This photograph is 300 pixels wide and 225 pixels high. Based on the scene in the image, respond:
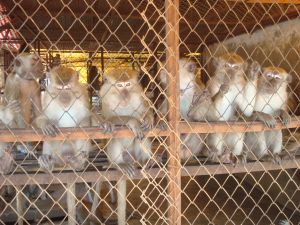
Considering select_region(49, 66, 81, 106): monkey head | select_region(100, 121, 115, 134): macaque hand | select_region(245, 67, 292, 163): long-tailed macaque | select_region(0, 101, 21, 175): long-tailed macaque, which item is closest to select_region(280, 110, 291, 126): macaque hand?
select_region(245, 67, 292, 163): long-tailed macaque

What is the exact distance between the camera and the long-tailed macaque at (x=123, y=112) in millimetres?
4277

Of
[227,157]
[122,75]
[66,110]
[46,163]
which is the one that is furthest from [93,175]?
[227,157]

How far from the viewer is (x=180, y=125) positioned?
3.68 m

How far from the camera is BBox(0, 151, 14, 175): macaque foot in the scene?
12.8ft

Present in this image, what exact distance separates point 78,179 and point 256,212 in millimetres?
3826

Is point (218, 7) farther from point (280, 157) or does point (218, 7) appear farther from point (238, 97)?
point (280, 157)

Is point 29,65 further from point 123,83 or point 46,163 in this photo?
point 46,163

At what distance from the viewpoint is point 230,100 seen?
16.7 ft

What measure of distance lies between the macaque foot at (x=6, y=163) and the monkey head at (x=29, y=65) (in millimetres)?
1209

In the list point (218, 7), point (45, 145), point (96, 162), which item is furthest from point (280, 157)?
point (218, 7)

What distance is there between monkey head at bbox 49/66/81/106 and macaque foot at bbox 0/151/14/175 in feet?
2.52

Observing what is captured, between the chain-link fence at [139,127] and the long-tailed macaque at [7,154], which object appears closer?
the chain-link fence at [139,127]

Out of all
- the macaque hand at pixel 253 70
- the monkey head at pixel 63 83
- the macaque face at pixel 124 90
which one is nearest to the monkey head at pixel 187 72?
the macaque hand at pixel 253 70

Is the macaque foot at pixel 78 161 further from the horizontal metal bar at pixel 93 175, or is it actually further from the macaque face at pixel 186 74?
the macaque face at pixel 186 74
